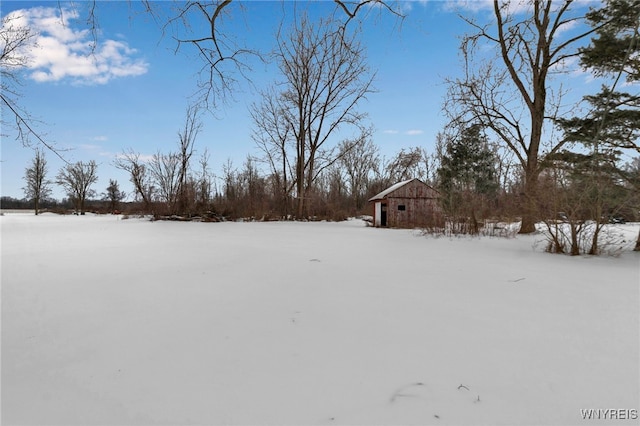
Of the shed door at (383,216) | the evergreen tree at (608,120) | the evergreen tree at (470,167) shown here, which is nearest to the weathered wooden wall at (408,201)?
the shed door at (383,216)

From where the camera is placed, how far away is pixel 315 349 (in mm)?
1969

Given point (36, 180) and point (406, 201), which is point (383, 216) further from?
point (36, 180)

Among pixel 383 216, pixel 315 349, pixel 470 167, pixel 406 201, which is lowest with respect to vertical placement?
pixel 315 349

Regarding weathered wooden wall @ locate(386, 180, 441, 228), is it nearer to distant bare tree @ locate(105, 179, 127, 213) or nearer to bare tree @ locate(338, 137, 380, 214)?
bare tree @ locate(338, 137, 380, 214)

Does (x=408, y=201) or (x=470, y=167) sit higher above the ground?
(x=470, y=167)

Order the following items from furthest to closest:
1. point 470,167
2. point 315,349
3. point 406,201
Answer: point 470,167, point 406,201, point 315,349

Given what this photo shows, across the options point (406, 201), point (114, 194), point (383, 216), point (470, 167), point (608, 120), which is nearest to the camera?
point (608, 120)

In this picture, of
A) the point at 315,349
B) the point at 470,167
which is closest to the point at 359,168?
the point at 470,167

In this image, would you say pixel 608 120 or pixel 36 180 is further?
pixel 36 180

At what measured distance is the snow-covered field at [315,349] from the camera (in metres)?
1.42

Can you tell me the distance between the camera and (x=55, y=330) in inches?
88.0

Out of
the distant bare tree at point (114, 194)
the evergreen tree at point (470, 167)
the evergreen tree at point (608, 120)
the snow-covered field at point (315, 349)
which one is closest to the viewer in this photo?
the snow-covered field at point (315, 349)

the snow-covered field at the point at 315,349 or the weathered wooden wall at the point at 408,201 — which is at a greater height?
the weathered wooden wall at the point at 408,201

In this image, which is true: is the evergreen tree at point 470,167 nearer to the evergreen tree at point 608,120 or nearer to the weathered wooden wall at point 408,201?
the weathered wooden wall at point 408,201
